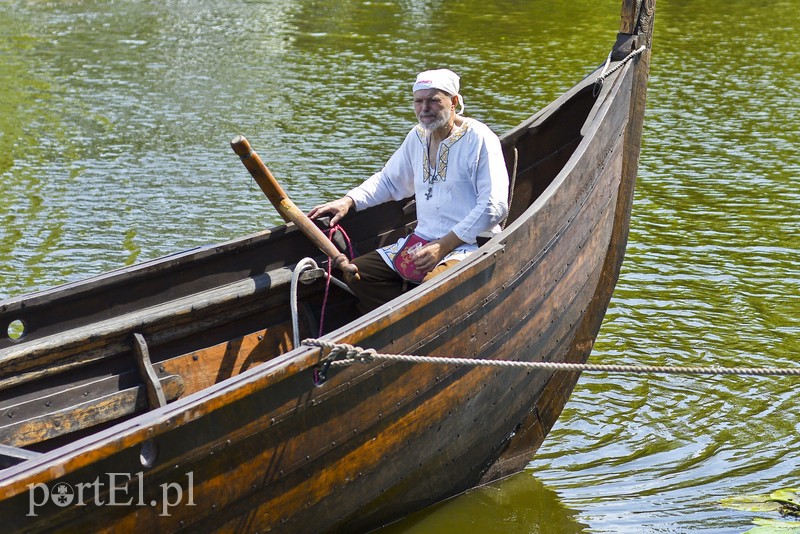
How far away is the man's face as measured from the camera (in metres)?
4.92

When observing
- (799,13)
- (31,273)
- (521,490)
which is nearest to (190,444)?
(521,490)

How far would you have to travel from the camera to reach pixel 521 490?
539 cm

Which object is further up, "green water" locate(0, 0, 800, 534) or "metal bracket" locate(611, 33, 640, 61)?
"metal bracket" locate(611, 33, 640, 61)

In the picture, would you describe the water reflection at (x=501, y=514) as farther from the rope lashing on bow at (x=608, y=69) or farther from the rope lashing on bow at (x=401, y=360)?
the rope lashing on bow at (x=608, y=69)

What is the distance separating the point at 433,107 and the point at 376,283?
0.86 metres

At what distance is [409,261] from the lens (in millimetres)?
5105

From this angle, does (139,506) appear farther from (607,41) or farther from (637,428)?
(607,41)

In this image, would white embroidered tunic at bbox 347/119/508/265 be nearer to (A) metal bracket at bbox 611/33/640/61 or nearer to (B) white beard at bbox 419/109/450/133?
(B) white beard at bbox 419/109/450/133

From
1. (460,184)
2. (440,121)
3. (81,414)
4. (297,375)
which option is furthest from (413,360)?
(81,414)

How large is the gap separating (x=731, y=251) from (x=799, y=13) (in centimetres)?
1251

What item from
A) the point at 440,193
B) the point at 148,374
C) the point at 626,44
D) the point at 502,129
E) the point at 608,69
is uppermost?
the point at 626,44

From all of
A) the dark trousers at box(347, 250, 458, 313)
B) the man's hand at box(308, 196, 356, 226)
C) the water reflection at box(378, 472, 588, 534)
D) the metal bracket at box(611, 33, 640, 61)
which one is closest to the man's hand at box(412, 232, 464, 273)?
the dark trousers at box(347, 250, 458, 313)

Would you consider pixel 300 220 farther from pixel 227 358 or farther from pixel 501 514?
pixel 501 514

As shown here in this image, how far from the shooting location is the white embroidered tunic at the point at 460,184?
194 inches
